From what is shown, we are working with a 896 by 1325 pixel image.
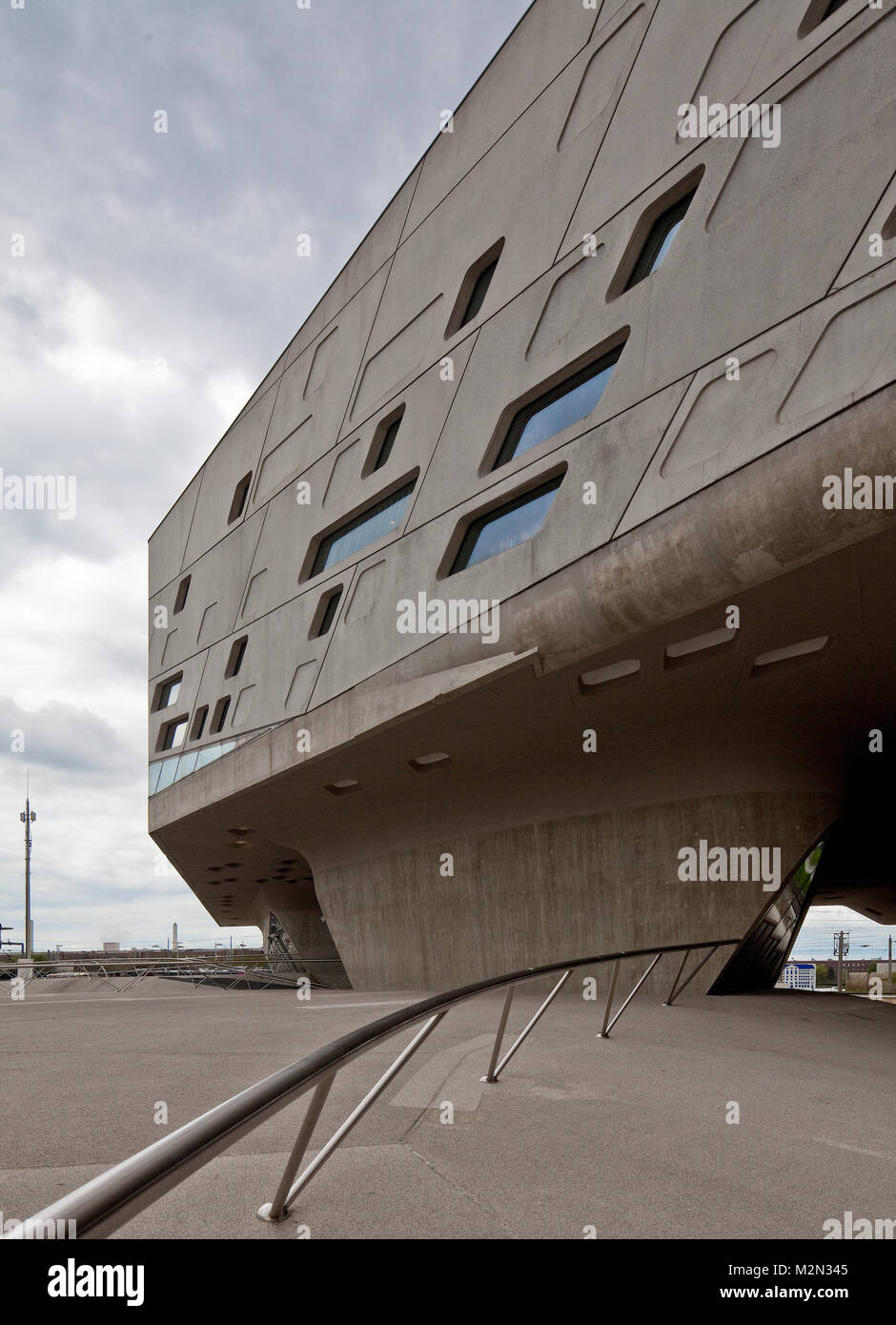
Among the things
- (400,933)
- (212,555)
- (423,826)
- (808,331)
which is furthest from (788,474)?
(212,555)

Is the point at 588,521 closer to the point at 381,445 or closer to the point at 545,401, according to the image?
the point at 545,401

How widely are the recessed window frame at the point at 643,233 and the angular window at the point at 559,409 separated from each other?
78 centimetres

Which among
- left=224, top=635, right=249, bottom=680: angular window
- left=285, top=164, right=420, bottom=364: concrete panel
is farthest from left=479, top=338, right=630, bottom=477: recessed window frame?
left=224, top=635, right=249, bottom=680: angular window

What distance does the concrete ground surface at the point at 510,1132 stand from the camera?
3547mm

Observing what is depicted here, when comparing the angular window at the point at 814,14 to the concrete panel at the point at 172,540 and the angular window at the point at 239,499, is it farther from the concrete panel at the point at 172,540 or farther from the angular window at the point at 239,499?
the concrete panel at the point at 172,540

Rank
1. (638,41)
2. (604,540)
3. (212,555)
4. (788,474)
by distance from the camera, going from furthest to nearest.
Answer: (212,555) → (638,41) → (604,540) → (788,474)

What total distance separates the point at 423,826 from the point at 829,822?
777 centimetres

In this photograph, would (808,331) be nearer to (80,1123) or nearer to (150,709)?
(80,1123)

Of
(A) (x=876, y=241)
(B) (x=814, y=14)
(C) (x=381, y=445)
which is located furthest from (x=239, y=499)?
(A) (x=876, y=241)

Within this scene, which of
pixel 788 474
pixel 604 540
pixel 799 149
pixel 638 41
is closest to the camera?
pixel 788 474

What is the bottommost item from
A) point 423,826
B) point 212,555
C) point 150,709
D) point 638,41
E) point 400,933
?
point 400,933

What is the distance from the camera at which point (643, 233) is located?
1140cm

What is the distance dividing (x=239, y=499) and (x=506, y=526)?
12223 millimetres

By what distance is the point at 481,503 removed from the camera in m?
13.1
